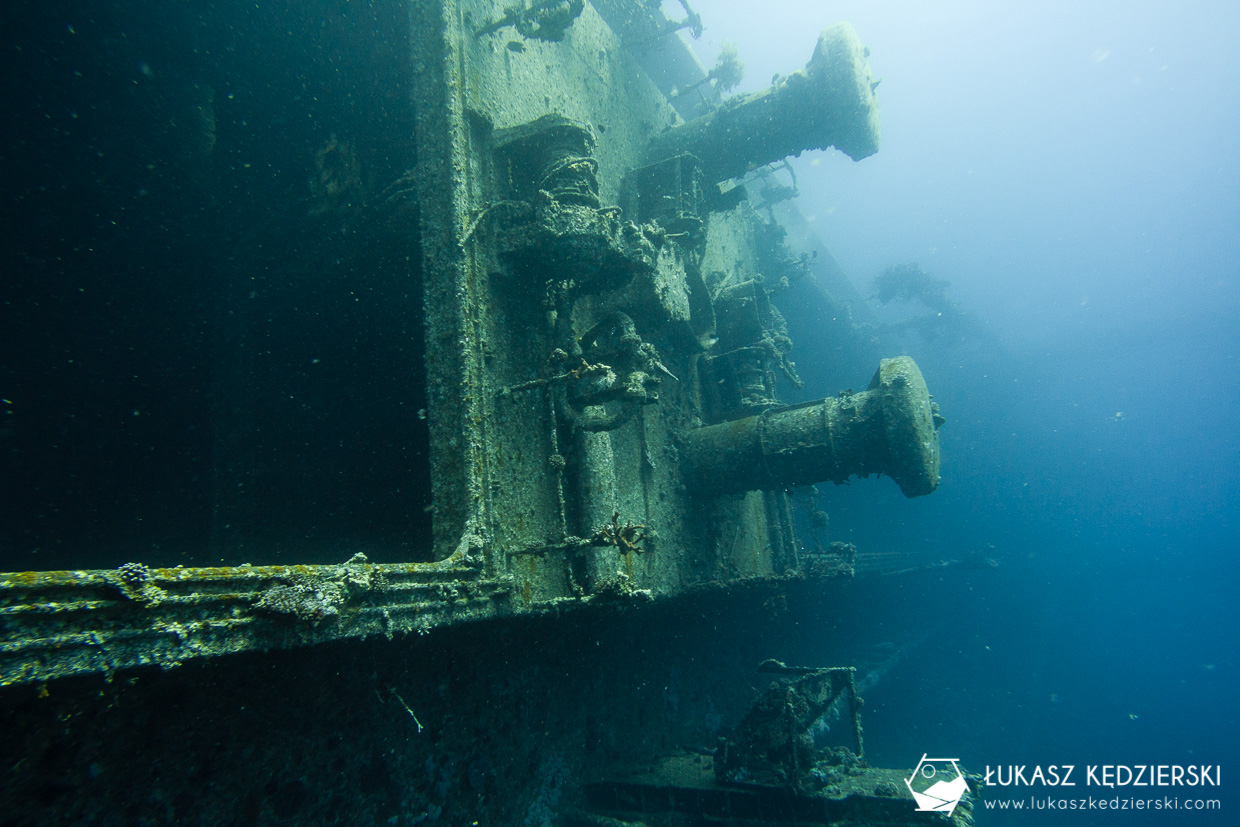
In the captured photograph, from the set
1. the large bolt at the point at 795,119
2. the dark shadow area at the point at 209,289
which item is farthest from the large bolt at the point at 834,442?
the large bolt at the point at 795,119

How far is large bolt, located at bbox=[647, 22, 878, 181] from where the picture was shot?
229 inches

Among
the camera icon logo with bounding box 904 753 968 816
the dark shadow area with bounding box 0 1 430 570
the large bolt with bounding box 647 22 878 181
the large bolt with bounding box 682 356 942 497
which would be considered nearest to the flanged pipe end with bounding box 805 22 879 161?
the large bolt with bounding box 647 22 878 181

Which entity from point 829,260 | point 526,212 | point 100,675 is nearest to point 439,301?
point 526,212

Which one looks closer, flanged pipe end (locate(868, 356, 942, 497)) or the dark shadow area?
the dark shadow area

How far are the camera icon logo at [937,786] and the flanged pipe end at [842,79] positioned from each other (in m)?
5.87

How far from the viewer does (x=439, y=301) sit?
298 cm

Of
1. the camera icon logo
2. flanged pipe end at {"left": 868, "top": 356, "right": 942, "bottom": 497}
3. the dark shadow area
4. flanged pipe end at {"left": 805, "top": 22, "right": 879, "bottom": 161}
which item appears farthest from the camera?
flanged pipe end at {"left": 805, "top": 22, "right": 879, "bottom": 161}

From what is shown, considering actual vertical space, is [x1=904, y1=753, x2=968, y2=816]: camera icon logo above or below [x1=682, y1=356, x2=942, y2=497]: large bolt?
below

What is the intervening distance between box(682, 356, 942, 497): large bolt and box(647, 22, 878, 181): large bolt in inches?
119

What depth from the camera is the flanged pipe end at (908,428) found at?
4.21 metres

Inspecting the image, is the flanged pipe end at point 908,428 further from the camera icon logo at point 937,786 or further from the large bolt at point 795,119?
the large bolt at point 795,119

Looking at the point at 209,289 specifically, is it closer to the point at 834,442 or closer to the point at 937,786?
the point at 834,442

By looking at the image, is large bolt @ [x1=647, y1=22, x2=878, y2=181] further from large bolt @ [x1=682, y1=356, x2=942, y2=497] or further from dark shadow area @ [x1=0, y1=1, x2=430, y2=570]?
dark shadow area @ [x1=0, y1=1, x2=430, y2=570]

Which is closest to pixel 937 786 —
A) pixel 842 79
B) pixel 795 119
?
pixel 795 119
